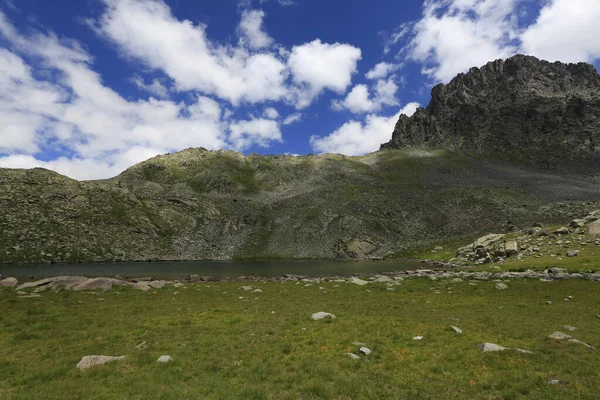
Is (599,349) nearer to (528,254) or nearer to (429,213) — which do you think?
(528,254)

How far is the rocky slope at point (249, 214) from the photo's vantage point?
10700 centimetres

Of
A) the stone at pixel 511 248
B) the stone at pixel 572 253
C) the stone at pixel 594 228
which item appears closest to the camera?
the stone at pixel 572 253

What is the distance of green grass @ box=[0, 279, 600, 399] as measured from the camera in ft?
40.3

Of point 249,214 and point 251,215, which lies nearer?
point 251,215

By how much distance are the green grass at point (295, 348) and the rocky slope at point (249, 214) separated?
86.8 meters

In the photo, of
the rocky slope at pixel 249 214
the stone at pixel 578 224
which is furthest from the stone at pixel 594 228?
the rocky slope at pixel 249 214

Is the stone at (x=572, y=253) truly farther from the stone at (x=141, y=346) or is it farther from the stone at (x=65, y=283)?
the stone at (x=65, y=283)

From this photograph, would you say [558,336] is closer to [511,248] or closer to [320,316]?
[320,316]

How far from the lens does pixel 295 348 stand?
16.9 m

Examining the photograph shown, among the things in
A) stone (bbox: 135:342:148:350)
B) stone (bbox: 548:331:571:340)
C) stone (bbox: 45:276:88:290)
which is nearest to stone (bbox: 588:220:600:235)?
stone (bbox: 548:331:571:340)

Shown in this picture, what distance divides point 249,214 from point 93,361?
4878 inches

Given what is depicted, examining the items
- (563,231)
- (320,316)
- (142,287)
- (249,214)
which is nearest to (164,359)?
(320,316)

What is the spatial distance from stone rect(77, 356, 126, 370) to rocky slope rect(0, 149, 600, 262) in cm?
10111

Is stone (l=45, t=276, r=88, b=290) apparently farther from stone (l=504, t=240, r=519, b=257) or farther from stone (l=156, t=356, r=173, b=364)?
stone (l=504, t=240, r=519, b=257)
